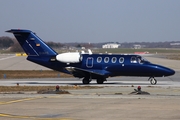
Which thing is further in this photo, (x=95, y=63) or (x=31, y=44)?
(x=31, y=44)

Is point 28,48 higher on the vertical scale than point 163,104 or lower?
higher

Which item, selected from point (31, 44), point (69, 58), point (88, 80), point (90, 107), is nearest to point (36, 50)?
point (31, 44)

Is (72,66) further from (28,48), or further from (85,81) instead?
(28,48)

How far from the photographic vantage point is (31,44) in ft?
126

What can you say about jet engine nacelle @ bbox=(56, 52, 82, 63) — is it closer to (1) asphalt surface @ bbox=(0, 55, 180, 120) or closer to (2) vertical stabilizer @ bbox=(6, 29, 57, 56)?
(2) vertical stabilizer @ bbox=(6, 29, 57, 56)

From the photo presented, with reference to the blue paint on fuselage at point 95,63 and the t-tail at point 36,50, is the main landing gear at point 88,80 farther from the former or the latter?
the t-tail at point 36,50

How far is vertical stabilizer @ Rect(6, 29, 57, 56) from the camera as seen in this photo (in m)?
38.2

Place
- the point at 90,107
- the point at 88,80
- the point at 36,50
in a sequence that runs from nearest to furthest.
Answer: the point at 90,107
the point at 88,80
the point at 36,50

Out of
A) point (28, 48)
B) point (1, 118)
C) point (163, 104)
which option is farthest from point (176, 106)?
point (28, 48)

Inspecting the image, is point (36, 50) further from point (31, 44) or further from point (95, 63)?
point (95, 63)

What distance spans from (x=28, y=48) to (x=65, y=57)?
3.47 meters

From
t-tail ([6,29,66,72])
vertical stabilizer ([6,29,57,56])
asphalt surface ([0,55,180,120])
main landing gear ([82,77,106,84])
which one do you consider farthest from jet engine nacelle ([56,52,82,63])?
asphalt surface ([0,55,180,120])

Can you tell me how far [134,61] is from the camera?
122 feet

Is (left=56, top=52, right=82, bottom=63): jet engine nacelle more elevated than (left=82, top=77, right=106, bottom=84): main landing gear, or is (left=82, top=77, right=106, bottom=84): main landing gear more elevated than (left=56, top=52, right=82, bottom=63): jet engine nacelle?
(left=56, top=52, right=82, bottom=63): jet engine nacelle
